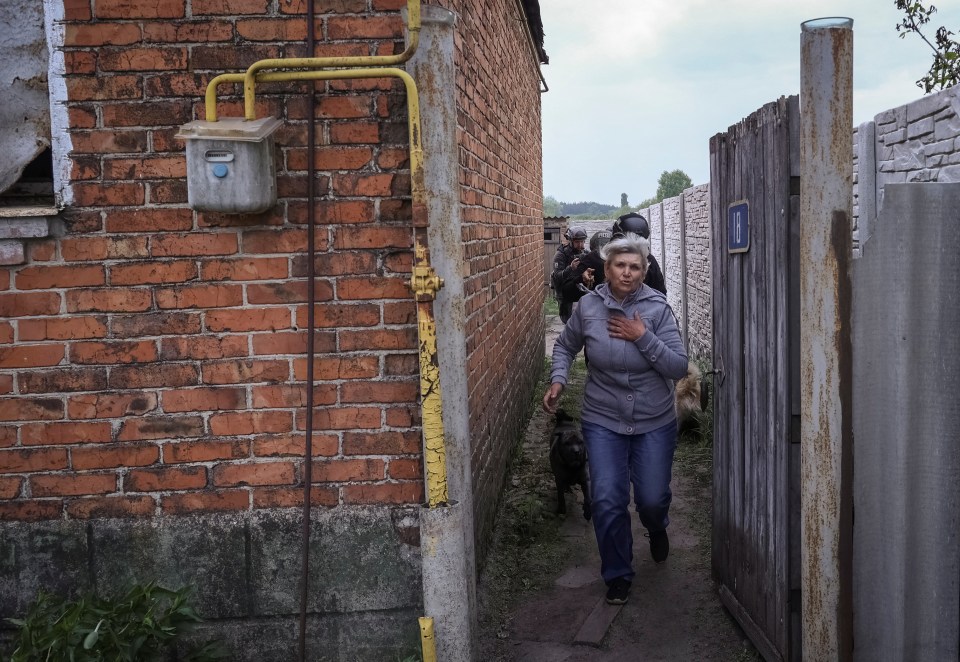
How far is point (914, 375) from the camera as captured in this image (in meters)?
2.86

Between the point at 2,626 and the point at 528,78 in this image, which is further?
the point at 528,78

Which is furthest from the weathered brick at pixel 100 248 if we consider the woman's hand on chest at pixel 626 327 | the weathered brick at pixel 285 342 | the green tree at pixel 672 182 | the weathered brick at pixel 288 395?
the green tree at pixel 672 182

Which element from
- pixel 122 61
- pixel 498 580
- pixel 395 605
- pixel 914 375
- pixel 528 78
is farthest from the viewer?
pixel 528 78

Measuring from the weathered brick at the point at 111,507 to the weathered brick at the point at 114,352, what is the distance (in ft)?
1.80

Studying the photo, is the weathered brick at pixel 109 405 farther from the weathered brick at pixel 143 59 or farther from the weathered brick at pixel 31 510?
the weathered brick at pixel 143 59

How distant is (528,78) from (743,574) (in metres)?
6.58

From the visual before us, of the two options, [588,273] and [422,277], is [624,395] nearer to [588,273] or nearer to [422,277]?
[422,277]

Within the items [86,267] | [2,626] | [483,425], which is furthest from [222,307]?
[483,425]

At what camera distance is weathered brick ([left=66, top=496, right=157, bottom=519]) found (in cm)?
327

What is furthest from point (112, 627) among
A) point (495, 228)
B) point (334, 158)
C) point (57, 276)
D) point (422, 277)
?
point (495, 228)

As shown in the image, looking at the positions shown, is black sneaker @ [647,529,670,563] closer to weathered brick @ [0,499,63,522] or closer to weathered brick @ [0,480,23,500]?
weathered brick @ [0,499,63,522]

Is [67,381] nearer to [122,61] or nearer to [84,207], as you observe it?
[84,207]

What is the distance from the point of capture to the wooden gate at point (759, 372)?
124 inches

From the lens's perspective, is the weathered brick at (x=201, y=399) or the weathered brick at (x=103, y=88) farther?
the weathered brick at (x=201, y=399)
